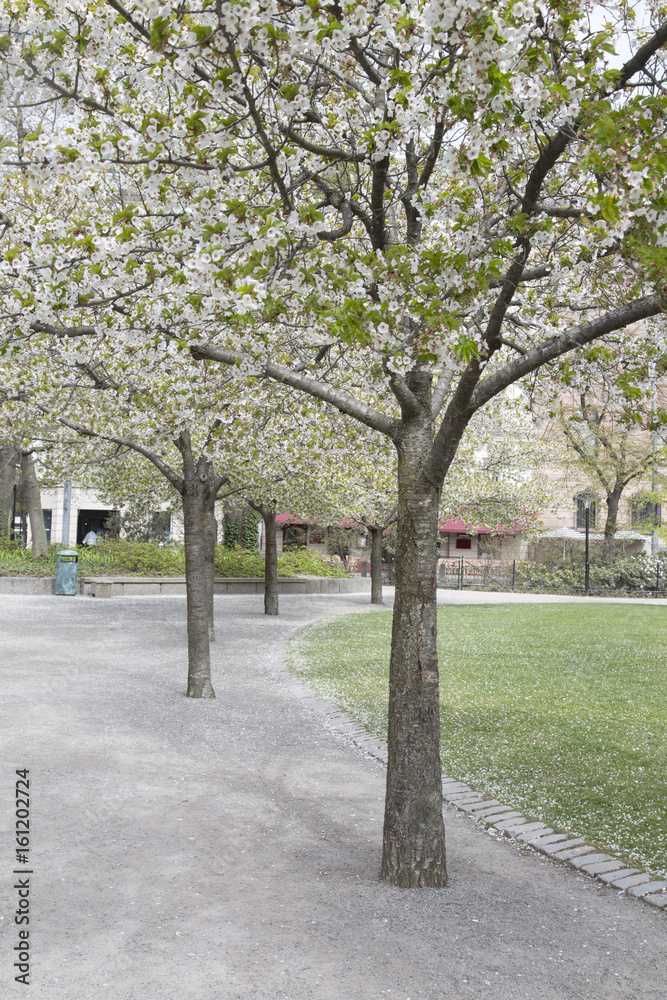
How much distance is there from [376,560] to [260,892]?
785 inches

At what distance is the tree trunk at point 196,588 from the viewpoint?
374 inches

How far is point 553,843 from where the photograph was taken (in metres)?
5.03

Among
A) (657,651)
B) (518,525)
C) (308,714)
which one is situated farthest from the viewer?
(518,525)

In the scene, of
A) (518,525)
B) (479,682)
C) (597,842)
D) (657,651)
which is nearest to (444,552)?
(518,525)

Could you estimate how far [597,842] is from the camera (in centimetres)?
503

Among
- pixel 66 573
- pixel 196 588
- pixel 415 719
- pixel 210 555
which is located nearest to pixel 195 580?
pixel 196 588

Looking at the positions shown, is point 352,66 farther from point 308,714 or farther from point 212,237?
point 308,714

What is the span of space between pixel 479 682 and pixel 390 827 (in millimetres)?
6389

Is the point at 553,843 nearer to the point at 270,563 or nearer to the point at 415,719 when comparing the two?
the point at 415,719

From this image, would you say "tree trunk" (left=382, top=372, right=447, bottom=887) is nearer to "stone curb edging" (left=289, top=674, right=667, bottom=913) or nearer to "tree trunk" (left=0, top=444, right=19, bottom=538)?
"stone curb edging" (left=289, top=674, right=667, bottom=913)

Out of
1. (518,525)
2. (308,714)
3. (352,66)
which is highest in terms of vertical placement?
(352,66)

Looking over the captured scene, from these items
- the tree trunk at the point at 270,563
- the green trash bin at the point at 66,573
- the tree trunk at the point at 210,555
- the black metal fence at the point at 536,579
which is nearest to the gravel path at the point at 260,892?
the tree trunk at the point at 210,555

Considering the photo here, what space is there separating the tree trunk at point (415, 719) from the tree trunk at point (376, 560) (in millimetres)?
18445

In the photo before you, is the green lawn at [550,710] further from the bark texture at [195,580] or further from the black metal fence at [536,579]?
the black metal fence at [536,579]
